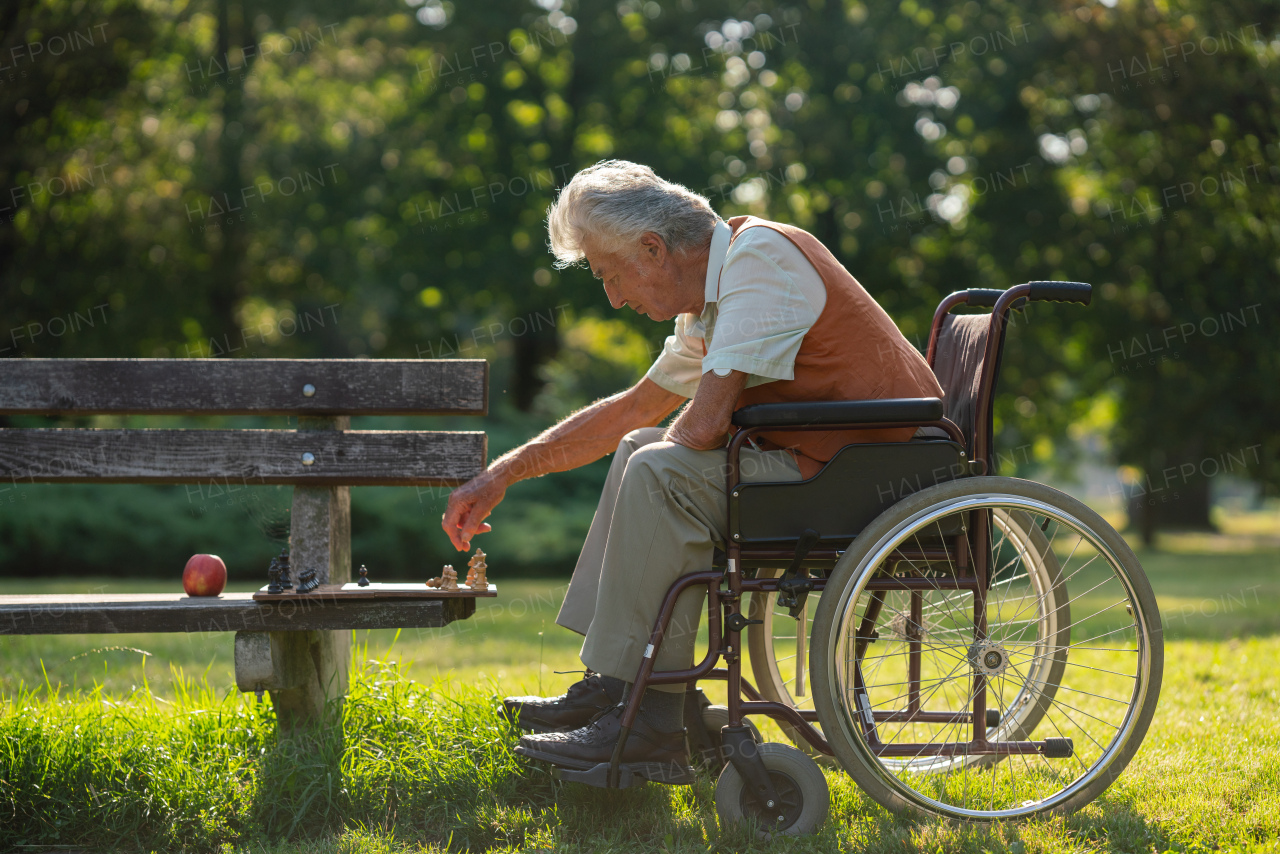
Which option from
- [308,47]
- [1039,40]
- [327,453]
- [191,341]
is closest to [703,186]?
[1039,40]

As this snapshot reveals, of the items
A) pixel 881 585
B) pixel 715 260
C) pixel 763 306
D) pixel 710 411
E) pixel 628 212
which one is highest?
pixel 628 212

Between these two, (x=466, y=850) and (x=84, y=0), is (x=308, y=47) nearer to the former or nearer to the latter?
(x=84, y=0)

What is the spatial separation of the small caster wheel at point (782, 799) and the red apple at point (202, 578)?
142 cm

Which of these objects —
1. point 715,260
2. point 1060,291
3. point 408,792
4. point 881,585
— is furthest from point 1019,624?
point 408,792

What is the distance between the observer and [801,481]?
2.31 meters

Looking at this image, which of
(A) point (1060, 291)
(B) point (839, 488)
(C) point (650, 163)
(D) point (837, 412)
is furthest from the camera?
(C) point (650, 163)

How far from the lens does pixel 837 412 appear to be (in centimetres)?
224

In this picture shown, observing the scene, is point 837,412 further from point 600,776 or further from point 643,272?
point 600,776

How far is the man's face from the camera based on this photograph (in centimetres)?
260

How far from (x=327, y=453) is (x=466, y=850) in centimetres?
110

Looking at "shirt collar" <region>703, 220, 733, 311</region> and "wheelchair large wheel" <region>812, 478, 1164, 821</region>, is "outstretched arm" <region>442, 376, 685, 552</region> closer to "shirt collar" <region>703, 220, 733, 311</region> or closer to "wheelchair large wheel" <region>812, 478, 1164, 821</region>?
"shirt collar" <region>703, 220, 733, 311</region>

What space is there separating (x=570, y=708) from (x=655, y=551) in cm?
54

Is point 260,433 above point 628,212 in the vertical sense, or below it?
below

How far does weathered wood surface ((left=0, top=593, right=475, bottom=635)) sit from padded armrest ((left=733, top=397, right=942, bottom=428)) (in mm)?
866
